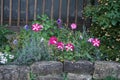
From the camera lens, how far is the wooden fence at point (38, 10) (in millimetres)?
6609

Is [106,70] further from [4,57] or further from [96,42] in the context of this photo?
[4,57]

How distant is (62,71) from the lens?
5090 mm

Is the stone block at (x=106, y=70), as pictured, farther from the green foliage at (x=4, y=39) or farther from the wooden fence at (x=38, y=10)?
the wooden fence at (x=38, y=10)

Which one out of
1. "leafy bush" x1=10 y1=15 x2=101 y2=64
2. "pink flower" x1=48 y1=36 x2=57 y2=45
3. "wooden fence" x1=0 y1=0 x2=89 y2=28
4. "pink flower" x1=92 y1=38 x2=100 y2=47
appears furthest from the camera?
"wooden fence" x1=0 y1=0 x2=89 y2=28

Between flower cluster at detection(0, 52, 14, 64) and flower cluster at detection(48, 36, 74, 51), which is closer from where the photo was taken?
flower cluster at detection(0, 52, 14, 64)

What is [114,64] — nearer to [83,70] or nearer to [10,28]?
[83,70]

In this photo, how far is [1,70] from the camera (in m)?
4.90

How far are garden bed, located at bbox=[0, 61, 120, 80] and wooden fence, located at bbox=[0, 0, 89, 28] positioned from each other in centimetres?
170

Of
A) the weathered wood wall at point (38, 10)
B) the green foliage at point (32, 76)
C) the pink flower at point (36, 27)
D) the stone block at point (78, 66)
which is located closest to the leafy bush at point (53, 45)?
the pink flower at point (36, 27)

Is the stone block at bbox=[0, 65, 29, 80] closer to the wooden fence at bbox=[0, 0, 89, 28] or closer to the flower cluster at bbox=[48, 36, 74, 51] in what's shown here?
the flower cluster at bbox=[48, 36, 74, 51]

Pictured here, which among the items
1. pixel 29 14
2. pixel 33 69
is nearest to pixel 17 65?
pixel 33 69

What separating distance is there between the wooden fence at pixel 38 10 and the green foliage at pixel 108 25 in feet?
3.16

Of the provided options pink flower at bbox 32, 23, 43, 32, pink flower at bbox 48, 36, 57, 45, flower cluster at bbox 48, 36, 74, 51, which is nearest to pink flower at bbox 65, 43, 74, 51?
flower cluster at bbox 48, 36, 74, 51

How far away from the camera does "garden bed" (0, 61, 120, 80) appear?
493 cm
